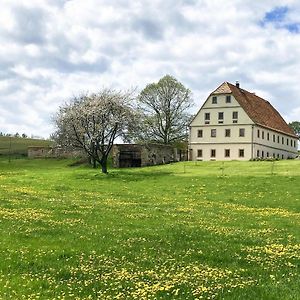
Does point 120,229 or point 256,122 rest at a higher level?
point 256,122

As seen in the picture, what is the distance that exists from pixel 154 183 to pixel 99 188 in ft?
24.6

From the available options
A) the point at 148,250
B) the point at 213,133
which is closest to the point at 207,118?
the point at 213,133

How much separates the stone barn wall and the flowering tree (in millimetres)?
19014

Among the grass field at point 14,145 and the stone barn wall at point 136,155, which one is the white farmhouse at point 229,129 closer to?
the stone barn wall at point 136,155

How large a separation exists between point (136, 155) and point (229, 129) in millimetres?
19239

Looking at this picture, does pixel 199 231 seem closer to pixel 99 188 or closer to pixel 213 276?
pixel 213 276

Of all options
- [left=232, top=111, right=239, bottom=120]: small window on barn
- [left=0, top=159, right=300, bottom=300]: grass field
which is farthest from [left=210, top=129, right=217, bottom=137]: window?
[left=0, top=159, right=300, bottom=300]: grass field

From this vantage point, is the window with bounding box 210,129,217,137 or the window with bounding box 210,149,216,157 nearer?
the window with bounding box 210,149,216,157

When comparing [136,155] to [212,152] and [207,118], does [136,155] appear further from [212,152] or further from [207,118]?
[207,118]

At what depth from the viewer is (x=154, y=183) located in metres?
48.2

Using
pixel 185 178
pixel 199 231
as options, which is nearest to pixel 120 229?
Result: pixel 199 231

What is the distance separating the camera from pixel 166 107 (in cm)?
9775

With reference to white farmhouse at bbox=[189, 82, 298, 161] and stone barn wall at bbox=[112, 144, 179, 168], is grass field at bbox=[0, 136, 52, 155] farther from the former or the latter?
white farmhouse at bbox=[189, 82, 298, 161]

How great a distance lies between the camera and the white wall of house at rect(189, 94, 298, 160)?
8844 cm
